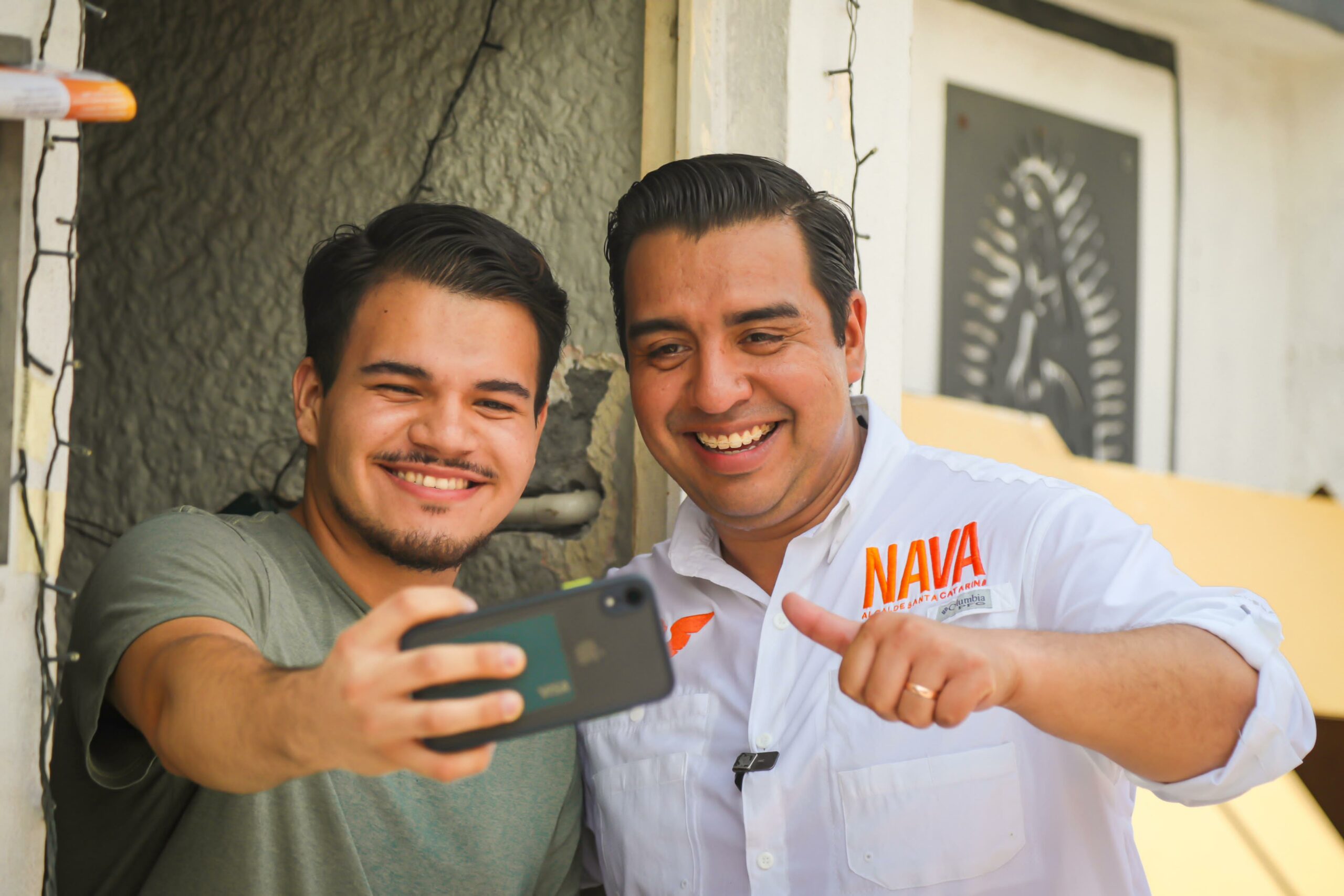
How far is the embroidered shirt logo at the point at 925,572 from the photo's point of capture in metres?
1.76

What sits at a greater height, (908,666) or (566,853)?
(908,666)

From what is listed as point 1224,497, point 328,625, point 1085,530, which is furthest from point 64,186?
point 1224,497

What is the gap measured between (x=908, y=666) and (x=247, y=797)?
0.93m

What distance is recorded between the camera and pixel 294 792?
5.20 feet

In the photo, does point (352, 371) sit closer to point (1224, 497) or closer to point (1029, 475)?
point (1029, 475)

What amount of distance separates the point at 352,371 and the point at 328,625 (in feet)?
1.37

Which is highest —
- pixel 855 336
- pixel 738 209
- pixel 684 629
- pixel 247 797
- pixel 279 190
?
pixel 279 190

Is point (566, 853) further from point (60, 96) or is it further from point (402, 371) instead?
point (60, 96)

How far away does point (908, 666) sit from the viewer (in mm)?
1164

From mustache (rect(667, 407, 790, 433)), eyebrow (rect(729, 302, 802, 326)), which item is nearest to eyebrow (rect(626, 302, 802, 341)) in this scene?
eyebrow (rect(729, 302, 802, 326))

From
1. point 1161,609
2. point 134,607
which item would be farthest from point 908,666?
point 134,607

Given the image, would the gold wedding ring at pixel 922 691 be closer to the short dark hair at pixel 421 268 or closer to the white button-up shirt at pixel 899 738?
the white button-up shirt at pixel 899 738

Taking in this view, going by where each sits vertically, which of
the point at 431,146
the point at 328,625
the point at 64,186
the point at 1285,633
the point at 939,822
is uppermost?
the point at 431,146

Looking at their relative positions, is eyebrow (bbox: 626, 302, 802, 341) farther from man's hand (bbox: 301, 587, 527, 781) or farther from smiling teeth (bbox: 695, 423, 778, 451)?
man's hand (bbox: 301, 587, 527, 781)
